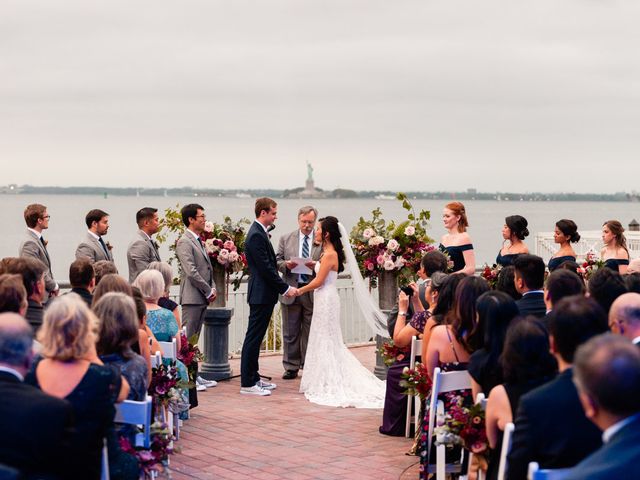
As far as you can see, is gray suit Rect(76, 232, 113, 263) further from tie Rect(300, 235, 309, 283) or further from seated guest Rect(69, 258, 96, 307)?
seated guest Rect(69, 258, 96, 307)

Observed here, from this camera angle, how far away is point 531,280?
629 cm

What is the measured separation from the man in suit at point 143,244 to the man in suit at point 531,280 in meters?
4.20

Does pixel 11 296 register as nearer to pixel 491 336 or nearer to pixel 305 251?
pixel 491 336

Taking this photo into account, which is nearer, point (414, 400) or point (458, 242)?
point (414, 400)

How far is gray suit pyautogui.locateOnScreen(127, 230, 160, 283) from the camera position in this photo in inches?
359

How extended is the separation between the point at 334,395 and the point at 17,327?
5.68 metres

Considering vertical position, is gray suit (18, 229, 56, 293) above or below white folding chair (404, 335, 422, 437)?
above

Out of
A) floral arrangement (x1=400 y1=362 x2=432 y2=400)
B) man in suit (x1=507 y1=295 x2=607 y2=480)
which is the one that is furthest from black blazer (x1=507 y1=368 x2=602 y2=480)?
floral arrangement (x1=400 y1=362 x2=432 y2=400)

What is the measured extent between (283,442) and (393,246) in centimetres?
301

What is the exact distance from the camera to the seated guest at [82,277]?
6.51 meters

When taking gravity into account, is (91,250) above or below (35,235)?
below

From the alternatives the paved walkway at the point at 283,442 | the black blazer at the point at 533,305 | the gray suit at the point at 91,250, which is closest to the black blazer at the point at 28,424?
the paved walkway at the point at 283,442

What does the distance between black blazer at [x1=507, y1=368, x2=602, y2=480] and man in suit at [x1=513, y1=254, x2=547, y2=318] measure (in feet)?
8.25

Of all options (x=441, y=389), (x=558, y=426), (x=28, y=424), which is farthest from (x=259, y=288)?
(x=558, y=426)
